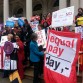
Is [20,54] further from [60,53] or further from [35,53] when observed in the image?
[60,53]

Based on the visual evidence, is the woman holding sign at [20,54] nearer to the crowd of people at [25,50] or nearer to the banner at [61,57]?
the crowd of people at [25,50]

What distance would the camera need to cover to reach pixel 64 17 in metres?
8.80

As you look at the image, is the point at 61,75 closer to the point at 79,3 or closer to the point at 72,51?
the point at 72,51

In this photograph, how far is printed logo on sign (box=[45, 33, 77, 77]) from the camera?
5942mm

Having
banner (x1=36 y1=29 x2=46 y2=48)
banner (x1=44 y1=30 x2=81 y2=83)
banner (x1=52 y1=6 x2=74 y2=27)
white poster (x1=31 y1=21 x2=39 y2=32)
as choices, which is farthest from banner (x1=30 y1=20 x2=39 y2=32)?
banner (x1=44 y1=30 x2=81 y2=83)

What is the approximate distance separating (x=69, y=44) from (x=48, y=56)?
0.68 meters

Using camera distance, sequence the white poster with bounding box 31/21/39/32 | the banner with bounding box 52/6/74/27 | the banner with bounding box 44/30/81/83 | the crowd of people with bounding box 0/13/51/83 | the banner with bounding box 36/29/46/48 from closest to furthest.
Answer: the banner with bounding box 44/30/81/83 → the crowd of people with bounding box 0/13/51/83 → the banner with bounding box 52/6/74/27 → the banner with bounding box 36/29/46/48 → the white poster with bounding box 31/21/39/32

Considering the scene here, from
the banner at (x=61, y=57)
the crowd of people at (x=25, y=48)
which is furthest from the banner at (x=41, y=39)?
the banner at (x=61, y=57)

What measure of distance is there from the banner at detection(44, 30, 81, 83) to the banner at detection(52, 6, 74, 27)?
7.63 ft

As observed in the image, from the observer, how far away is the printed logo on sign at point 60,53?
234 inches

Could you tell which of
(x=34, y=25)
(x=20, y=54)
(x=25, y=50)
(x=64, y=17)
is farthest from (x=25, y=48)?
(x=64, y=17)

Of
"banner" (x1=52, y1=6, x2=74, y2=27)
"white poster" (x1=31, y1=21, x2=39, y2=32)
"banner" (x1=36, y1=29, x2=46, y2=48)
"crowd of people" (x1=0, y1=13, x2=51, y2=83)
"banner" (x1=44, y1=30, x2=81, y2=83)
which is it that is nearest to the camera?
"banner" (x1=44, y1=30, x2=81, y2=83)

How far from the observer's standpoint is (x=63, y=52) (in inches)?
241

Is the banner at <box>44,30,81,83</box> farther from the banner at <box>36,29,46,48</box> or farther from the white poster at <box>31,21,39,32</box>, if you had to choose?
the white poster at <box>31,21,39,32</box>
